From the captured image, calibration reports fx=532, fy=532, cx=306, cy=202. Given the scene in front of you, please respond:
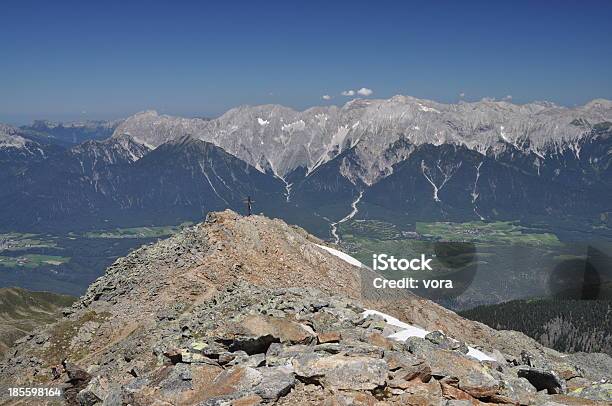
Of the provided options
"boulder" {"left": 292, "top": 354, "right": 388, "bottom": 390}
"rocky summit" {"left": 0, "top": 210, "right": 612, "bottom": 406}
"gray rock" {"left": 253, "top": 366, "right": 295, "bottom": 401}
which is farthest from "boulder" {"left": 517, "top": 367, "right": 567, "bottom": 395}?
"gray rock" {"left": 253, "top": 366, "right": 295, "bottom": 401}

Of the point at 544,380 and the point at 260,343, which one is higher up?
the point at 260,343

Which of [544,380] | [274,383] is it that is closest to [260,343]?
[274,383]

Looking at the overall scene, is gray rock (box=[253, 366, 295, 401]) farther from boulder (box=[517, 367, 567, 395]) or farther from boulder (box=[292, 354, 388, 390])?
boulder (box=[517, 367, 567, 395])

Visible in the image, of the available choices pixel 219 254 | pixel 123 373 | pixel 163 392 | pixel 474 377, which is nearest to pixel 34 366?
pixel 123 373

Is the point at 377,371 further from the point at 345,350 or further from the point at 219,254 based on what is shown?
the point at 219,254

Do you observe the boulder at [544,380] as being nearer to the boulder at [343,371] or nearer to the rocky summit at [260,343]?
the rocky summit at [260,343]

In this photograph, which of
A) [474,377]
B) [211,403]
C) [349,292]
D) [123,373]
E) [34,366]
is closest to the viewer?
[211,403]

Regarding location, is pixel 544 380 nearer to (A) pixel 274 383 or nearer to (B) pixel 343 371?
(B) pixel 343 371

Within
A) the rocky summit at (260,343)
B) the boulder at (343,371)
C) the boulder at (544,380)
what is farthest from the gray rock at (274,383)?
the boulder at (544,380)

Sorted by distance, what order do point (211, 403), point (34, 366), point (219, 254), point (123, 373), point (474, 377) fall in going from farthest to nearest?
point (219, 254)
point (34, 366)
point (123, 373)
point (474, 377)
point (211, 403)
